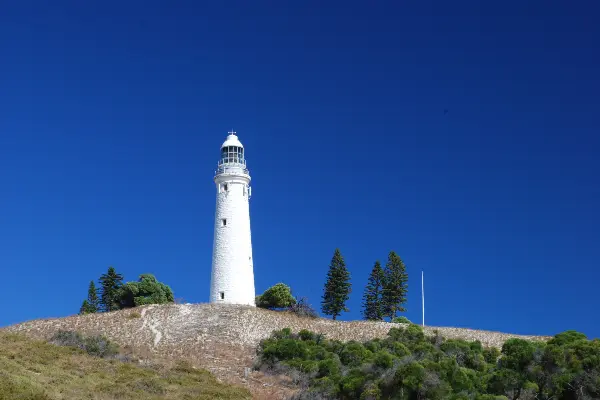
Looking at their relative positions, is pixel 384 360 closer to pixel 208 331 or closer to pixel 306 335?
pixel 306 335

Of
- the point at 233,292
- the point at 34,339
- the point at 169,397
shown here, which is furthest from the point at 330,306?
the point at 169,397

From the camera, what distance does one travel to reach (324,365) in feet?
151

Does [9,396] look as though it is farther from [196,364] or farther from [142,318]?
[142,318]

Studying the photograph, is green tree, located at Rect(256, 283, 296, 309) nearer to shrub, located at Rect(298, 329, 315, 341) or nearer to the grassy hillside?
shrub, located at Rect(298, 329, 315, 341)

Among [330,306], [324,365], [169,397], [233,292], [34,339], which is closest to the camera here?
[169,397]

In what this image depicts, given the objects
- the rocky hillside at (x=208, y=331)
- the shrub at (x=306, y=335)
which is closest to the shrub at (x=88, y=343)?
the rocky hillside at (x=208, y=331)

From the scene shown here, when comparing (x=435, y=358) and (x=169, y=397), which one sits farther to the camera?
(x=435, y=358)

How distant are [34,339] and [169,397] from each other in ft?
49.8

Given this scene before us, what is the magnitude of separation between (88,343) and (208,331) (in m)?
8.42

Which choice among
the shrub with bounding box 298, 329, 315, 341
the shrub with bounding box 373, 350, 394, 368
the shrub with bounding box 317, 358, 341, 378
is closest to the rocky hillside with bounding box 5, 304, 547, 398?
the shrub with bounding box 298, 329, 315, 341

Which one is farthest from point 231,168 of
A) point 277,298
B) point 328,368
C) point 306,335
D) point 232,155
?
point 328,368

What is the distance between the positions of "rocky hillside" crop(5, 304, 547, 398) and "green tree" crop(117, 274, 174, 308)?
641 centimetres

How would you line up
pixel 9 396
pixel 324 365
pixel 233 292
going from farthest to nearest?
pixel 233 292 → pixel 324 365 → pixel 9 396

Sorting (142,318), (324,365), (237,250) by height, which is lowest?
(324,365)
